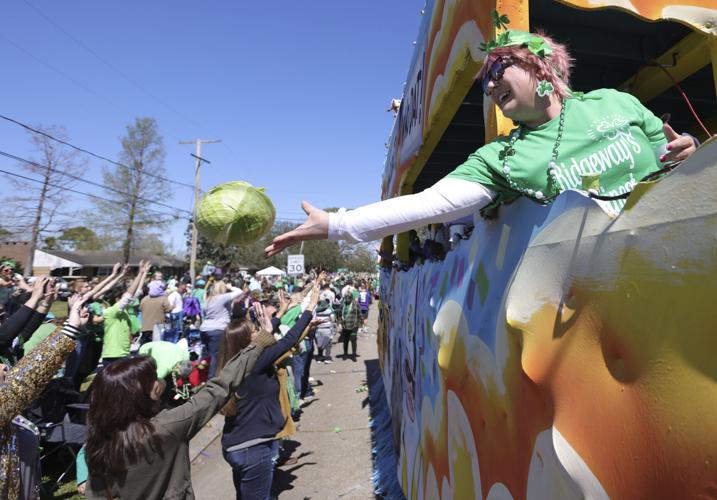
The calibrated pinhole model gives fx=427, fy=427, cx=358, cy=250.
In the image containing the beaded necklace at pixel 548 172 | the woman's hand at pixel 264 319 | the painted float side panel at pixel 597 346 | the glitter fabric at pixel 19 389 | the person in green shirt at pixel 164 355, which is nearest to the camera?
the painted float side panel at pixel 597 346

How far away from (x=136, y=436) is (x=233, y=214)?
1363 mm

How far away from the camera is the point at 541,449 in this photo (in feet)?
3.46

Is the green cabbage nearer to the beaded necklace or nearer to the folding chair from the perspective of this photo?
the beaded necklace

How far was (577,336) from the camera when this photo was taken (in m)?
0.96

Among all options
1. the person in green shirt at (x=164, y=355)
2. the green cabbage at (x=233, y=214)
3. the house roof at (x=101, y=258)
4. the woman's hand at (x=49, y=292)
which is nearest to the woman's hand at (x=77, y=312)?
the woman's hand at (x=49, y=292)

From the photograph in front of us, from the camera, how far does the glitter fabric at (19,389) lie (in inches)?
86.2

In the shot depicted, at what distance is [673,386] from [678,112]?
481cm

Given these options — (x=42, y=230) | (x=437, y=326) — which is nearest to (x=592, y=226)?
(x=437, y=326)

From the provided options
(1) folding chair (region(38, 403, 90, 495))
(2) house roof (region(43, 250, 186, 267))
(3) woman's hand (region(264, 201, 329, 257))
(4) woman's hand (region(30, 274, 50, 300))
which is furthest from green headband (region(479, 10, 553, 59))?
(2) house roof (region(43, 250, 186, 267))

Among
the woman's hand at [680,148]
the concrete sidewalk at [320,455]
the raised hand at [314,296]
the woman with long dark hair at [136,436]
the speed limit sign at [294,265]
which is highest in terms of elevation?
the speed limit sign at [294,265]

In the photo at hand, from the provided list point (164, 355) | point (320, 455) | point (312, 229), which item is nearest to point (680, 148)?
point (312, 229)

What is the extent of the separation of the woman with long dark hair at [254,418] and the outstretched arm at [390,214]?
2.25 meters

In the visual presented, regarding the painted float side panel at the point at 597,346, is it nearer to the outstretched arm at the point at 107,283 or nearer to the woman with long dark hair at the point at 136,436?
the woman with long dark hair at the point at 136,436

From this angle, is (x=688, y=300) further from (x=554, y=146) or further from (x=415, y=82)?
(x=415, y=82)
